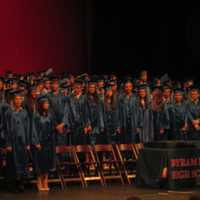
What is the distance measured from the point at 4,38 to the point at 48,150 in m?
6.76

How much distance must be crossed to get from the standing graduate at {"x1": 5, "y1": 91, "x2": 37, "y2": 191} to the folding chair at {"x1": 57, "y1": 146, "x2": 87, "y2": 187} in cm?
75

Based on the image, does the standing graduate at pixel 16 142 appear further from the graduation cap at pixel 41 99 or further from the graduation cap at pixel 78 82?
the graduation cap at pixel 78 82

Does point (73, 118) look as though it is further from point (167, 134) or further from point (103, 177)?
point (167, 134)

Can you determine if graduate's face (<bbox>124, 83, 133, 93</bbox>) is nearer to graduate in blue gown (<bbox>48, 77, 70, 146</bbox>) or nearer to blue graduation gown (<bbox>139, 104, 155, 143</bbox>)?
blue graduation gown (<bbox>139, 104, 155, 143</bbox>)

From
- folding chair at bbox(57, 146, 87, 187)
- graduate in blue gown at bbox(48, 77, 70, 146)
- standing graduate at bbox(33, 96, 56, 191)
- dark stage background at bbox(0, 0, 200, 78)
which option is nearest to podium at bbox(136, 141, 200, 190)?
folding chair at bbox(57, 146, 87, 187)

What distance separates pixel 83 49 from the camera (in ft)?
68.3

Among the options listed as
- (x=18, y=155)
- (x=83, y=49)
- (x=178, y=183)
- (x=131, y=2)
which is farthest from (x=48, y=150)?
(x=131, y=2)

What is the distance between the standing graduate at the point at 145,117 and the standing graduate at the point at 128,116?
0.08 meters

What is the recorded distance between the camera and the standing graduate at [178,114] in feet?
47.5

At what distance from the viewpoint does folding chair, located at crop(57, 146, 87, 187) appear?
12.8m

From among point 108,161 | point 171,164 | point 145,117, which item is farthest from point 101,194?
point 145,117

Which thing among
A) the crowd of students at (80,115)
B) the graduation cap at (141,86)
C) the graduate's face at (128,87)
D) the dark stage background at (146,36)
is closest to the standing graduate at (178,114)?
the crowd of students at (80,115)

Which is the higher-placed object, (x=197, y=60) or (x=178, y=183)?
(x=197, y=60)

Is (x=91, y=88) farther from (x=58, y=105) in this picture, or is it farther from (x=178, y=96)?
(x=178, y=96)
